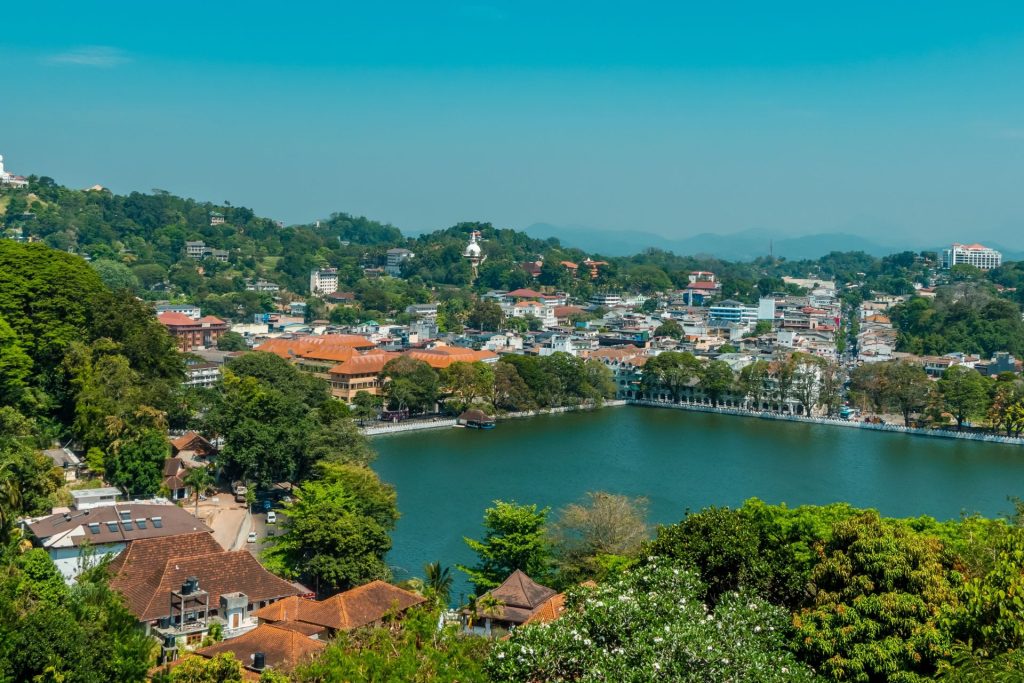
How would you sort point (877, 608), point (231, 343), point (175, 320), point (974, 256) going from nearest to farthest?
point (877, 608), point (231, 343), point (175, 320), point (974, 256)

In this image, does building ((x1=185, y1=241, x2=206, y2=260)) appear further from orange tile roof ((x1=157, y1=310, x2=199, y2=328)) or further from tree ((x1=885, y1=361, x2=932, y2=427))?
tree ((x1=885, y1=361, x2=932, y2=427))

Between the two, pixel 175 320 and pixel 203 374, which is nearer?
pixel 203 374

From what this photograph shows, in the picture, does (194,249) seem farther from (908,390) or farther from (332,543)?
(332,543)

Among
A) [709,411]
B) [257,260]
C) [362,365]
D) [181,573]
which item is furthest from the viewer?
[257,260]

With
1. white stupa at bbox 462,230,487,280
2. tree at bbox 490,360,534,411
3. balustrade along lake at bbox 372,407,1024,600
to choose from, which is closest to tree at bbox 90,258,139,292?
white stupa at bbox 462,230,487,280

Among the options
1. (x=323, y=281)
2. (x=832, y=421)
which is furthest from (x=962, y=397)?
(x=323, y=281)

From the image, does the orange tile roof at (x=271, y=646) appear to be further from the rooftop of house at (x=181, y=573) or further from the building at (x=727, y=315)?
the building at (x=727, y=315)
